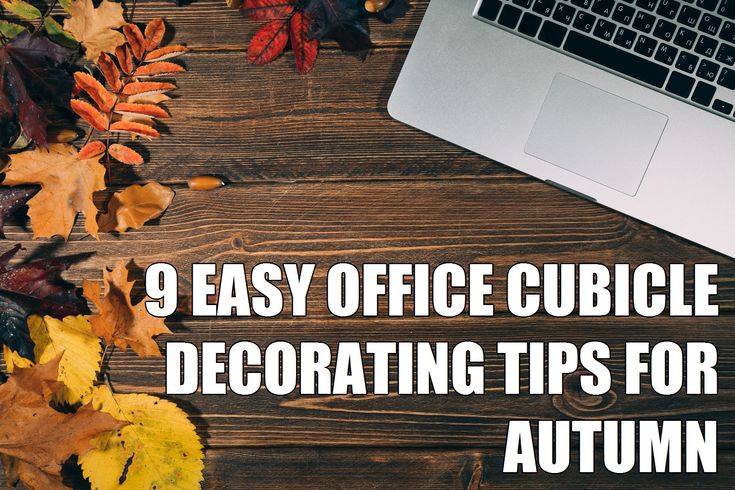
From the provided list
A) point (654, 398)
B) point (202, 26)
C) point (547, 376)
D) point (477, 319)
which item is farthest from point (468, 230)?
point (202, 26)

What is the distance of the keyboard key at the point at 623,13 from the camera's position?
70 cm

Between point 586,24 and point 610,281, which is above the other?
point 586,24

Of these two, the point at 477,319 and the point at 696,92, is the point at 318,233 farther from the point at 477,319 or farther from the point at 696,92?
the point at 696,92

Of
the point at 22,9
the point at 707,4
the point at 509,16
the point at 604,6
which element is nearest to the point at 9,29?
the point at 22,9

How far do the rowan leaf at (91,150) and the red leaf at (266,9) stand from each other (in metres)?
0.26

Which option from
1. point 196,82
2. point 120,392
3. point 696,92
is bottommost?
point 120,392

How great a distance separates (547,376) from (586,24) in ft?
1.47

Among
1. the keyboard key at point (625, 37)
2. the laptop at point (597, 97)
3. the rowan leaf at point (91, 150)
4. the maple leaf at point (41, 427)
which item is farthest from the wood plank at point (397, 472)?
the keyboard key at point (625, 37)

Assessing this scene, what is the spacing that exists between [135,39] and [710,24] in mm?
709

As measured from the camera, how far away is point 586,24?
2.32 ft

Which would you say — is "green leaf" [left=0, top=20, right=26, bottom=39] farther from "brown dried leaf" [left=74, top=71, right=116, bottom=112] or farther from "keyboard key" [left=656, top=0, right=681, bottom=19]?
"keyboard key" [left=656, top=0, right=681, bottom=19]

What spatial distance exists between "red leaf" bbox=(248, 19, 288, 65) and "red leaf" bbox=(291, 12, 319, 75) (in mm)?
13

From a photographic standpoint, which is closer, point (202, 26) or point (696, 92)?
point (696, 92)

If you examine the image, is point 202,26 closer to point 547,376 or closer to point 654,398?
point 547,376
